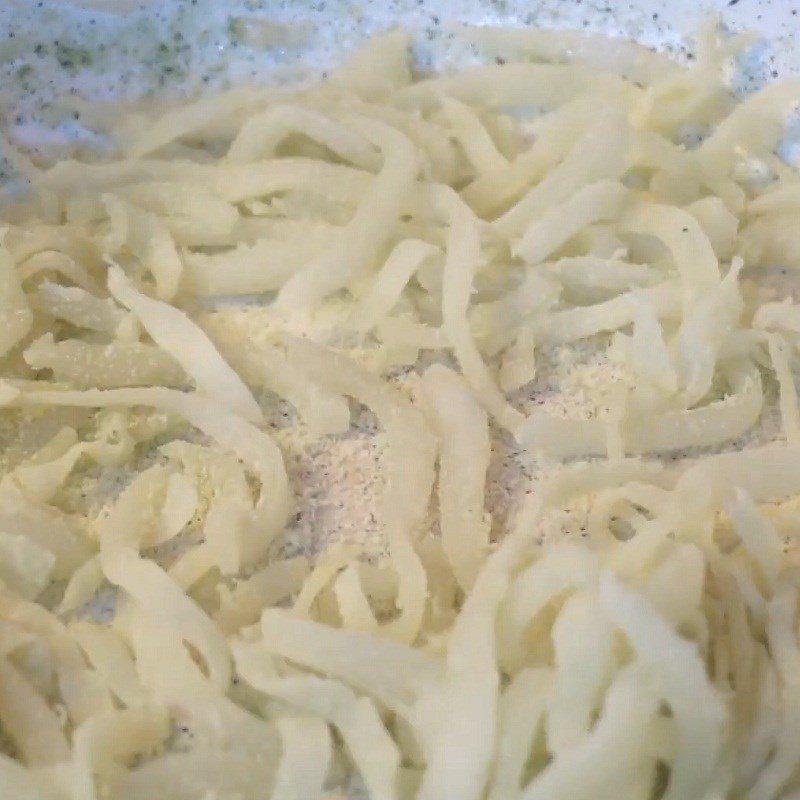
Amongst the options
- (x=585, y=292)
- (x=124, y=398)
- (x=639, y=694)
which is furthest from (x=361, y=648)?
(x=585, y=292)

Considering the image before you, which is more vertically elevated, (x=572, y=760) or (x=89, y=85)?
(x=89, y=85)

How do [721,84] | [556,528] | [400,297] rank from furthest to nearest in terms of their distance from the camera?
1. [721,84]
2. [400,297]
3. [556,528]

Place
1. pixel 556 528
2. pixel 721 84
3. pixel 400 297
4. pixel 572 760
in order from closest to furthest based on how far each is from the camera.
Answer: pixel 572 760 → pixel 556 528 → pixel 400 297 → pixel 721 84

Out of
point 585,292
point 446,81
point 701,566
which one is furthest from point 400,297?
point 701,566

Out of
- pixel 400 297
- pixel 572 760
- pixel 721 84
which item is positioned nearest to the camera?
pixel 572 760

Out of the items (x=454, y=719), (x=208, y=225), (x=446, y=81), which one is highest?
(x=446, y=81)

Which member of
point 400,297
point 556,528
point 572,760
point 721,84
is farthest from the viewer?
point 721,84

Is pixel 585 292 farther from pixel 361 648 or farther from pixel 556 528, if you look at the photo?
pixel 361 648

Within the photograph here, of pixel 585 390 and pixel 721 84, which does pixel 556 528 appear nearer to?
pixel 585 390

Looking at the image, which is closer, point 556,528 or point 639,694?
point 639,694
